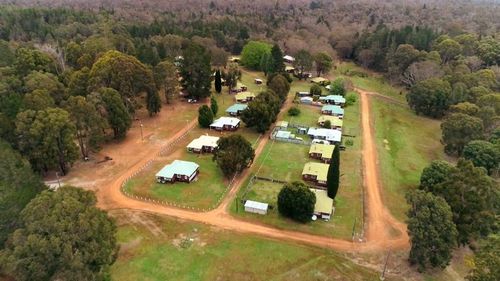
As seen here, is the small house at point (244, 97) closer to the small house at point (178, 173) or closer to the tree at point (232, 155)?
the tree at point (232, 155)

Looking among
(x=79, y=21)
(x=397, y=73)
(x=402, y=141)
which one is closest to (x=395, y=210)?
(x=402, y=141)

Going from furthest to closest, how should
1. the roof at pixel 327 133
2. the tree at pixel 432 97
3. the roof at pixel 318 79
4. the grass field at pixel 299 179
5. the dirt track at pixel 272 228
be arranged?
the roof at pixel 318 79 → the tree at pixel 432 97 → the roof at pixel 327 133 → the grass field at pixel 299 179 → the dirt track at pixel 272 228

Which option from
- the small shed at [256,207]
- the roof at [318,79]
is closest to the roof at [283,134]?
the small shed at [256,207]

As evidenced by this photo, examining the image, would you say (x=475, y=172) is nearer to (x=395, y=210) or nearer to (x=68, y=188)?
(x=395, y=210)

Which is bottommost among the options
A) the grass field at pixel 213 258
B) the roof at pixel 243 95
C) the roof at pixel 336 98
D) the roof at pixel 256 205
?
the grass field at pixel 213 258

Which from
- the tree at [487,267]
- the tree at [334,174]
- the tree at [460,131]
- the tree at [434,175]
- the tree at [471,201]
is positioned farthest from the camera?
the tree at [460,131]
